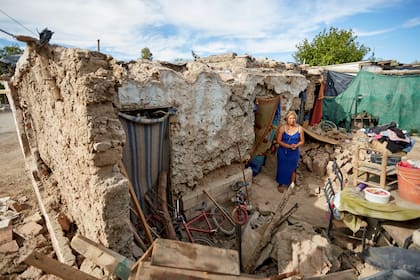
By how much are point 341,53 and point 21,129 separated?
24.3 metres

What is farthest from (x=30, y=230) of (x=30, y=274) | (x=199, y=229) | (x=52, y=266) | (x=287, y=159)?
(x=287, y=159)

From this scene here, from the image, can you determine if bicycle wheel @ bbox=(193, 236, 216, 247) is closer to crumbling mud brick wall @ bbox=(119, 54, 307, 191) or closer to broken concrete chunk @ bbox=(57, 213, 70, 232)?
crumbling mud brick wall @ bbox=(119, 54, 307, 191)

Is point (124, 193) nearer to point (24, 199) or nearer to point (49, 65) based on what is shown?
point (49, 65)

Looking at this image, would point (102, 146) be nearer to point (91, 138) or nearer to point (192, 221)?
point (91, 138)

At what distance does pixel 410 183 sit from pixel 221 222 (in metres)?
2.96

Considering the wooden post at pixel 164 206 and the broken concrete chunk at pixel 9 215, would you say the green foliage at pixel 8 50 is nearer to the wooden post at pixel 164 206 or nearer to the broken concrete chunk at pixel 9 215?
the broken concrete chunk at pixel 9 215

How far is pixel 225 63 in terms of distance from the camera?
7105 mm

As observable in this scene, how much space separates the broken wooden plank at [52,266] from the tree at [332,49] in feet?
77.0

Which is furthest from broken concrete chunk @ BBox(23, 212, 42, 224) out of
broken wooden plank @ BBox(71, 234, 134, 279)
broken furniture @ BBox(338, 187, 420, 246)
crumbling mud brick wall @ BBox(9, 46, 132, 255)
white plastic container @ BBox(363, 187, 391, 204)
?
white plastic container @ BBox(363, 187, 391, 204)

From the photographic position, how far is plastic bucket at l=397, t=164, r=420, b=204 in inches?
123

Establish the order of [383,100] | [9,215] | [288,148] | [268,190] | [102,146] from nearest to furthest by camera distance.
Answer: [102,146] < [9,215] < [288,148] < [268,190] < [383,100]

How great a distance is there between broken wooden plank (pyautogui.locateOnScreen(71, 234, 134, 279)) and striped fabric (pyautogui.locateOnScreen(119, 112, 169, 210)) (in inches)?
55.7

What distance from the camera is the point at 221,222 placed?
450 centimetres

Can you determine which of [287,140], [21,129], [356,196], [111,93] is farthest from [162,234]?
[21,129]
